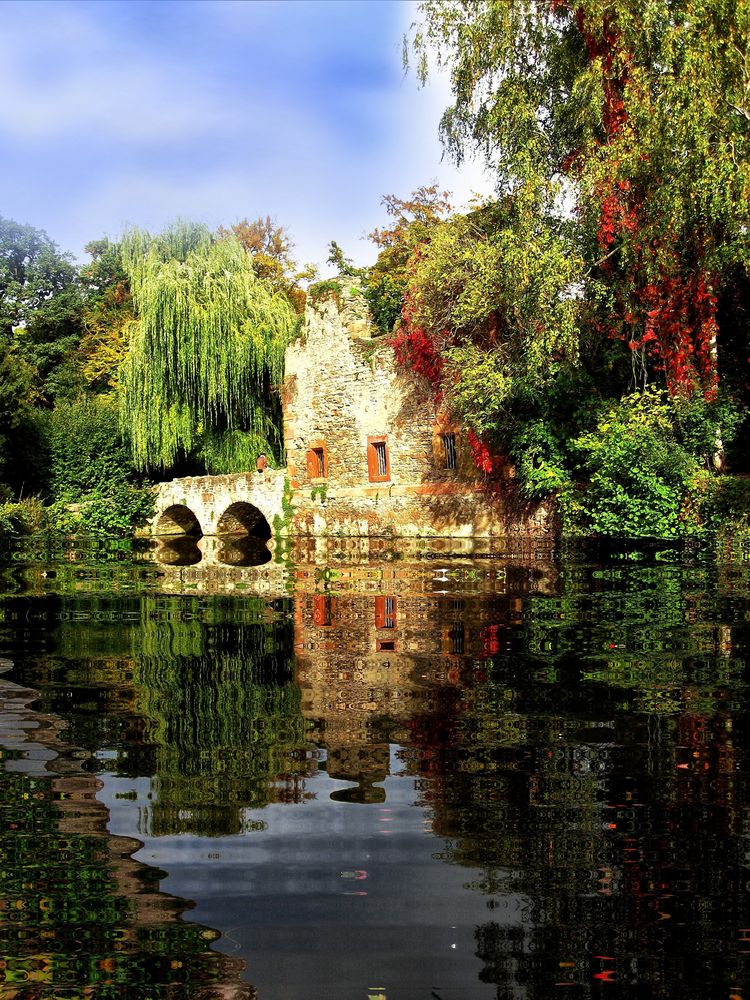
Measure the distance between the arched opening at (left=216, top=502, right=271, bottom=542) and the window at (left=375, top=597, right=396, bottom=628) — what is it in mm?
16592

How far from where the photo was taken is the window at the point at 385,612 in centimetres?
757

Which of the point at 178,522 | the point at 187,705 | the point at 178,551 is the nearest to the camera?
the point at 187,705

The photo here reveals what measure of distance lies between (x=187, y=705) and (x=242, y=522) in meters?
23.5

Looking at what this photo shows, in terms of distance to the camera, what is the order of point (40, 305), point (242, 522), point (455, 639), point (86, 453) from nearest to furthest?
point (455, 639) → point (242, 522) → point (86, 453) → point (40, 305)

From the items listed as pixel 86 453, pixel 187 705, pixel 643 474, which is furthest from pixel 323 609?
pixel 86 453

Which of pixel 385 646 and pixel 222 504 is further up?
pixel 222 504

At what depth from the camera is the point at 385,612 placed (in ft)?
27.4

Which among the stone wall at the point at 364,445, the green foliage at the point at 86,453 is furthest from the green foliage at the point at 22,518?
the stone wall at the point at 364,445

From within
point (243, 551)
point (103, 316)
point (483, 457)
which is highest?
point (103, 316)

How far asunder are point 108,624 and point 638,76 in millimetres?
12099

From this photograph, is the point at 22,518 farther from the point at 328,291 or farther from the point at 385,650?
the point at 385,650

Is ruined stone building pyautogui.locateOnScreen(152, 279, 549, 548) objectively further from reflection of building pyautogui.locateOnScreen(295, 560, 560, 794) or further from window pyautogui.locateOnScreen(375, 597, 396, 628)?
window pyautogui.locateOnScreen(375, 597, 396, 628)

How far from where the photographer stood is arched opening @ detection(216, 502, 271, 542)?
2659cm

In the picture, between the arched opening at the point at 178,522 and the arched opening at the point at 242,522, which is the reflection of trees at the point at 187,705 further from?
the arched opening at the point at 178,522
